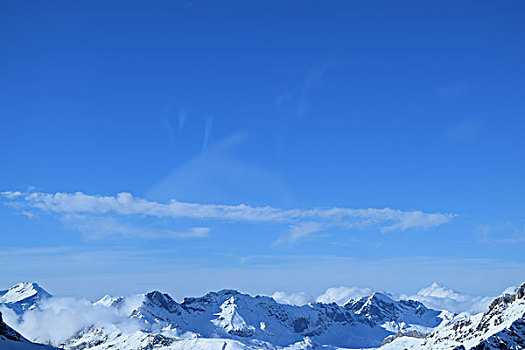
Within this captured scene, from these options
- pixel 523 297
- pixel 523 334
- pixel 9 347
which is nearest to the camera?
pixel 9 347

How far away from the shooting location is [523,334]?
171 meters

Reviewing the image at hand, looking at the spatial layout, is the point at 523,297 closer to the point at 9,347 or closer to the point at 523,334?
the point at 523,334

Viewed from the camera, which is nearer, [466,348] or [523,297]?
[466,348]

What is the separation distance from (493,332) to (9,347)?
157992mm

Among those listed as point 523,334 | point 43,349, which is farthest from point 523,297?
point 43,349

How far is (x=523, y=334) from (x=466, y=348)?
64.6 feet

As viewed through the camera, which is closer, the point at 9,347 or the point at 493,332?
the point at 9,347

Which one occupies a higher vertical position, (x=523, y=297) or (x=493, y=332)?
(x=523, y=297)

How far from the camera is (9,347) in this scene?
8969 cm

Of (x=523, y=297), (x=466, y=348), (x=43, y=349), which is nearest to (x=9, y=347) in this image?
(x=43, y=349)

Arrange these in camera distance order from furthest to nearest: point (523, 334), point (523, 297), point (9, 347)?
1. point (523, 297)
2. point (523, 334)
3. point (9, 347)

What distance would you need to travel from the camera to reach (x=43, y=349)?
93.2 meters

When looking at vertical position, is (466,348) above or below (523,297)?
below

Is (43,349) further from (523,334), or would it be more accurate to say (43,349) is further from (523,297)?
(523,297)
